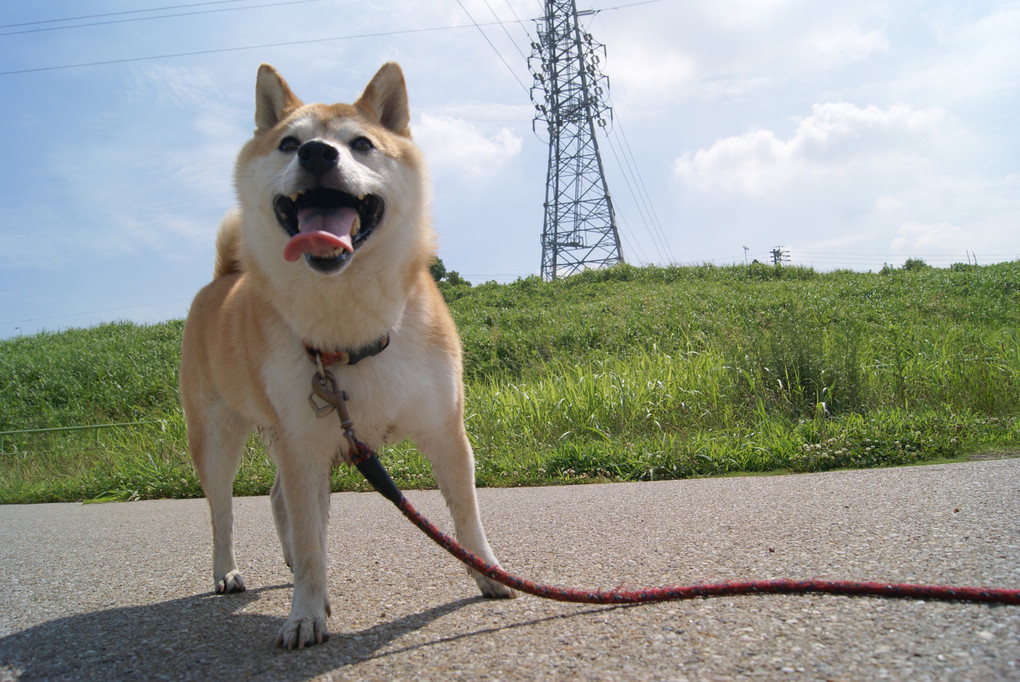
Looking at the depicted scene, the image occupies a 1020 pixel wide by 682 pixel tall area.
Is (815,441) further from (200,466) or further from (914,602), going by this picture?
(200,466)

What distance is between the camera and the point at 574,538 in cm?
300

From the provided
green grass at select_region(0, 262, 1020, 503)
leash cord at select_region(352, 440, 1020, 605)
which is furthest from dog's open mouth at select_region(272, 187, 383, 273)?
green grass at select_region(0, 262, 1020, 503)

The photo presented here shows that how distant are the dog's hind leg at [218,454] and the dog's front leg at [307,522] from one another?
0.93 m

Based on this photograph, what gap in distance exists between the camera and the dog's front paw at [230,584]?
2.77m

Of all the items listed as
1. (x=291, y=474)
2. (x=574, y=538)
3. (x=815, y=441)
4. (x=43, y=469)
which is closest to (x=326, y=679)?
(x=291, y=474)

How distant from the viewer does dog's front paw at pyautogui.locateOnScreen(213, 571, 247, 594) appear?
2766mm

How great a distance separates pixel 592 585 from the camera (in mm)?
→ 2320

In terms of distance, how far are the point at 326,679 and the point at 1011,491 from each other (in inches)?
121

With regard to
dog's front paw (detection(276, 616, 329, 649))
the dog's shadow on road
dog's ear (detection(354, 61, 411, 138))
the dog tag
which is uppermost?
dog's ear (detection(354, 61, 411, 138))

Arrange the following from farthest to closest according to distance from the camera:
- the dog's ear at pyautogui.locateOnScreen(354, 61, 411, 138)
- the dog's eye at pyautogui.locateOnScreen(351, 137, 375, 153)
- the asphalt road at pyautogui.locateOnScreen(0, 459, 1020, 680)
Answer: the dog's ear at pyautogui.locateOnScreen(354, 61, 411, 138), the dog's eye at pyautogui.locateOnScreen(351, 137, 375, 153), the asphalt road at pyautogui.locateOnScreen(0, 459, 1020, 680)

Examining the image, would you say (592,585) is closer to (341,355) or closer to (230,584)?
(341,355)

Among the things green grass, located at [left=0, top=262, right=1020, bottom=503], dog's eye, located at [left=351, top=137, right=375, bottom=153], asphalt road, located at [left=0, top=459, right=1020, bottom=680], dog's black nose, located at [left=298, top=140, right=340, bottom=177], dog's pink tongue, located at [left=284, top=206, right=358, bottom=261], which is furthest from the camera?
green grass, located at [left=0, top=262, right=1020, bottom=503]

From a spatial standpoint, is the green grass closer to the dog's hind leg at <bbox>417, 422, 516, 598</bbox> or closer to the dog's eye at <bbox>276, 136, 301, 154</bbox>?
the dog's hind leg at <bbox>417, 422, 516, 598</bbox>

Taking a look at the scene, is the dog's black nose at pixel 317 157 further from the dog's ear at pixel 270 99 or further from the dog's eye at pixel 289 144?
the dog's ear at pixel 270 99
